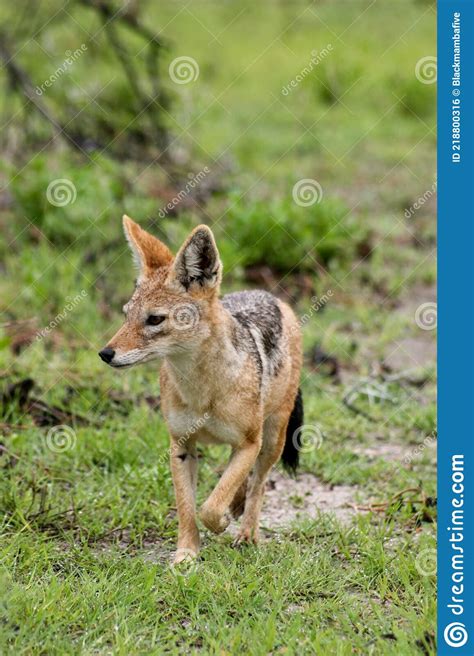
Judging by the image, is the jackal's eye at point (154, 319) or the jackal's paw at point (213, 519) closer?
the jackal's eye at point (154, 319)

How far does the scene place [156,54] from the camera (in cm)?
997

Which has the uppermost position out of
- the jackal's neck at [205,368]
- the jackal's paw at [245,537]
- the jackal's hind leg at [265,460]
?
the jackal's neck at [205,368]

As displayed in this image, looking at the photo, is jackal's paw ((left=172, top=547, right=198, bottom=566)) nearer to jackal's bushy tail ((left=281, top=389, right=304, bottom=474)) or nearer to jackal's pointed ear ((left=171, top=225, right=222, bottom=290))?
jackal's bushy tail ((left=281, top=389, right=304, bottom=474))

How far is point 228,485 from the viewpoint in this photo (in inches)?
207

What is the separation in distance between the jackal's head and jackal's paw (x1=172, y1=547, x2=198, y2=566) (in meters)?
0.98

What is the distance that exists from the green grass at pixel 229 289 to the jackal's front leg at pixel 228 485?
0.21 m

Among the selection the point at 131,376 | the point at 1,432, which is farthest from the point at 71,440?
the point at 131,376

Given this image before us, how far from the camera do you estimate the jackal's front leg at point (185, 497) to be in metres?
5.28

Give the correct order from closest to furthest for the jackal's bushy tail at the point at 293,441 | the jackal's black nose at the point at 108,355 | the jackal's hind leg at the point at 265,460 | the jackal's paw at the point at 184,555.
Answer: the jackal's black nose at the point at 108,355, the jackal's paw at the point at 184,555, the jackal's hind leg at the point at 265,460, the jackal's bushy tail at the point at 293,441

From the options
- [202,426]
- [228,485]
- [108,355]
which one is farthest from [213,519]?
[108,355]

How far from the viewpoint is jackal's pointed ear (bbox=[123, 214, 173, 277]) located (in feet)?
17.5
